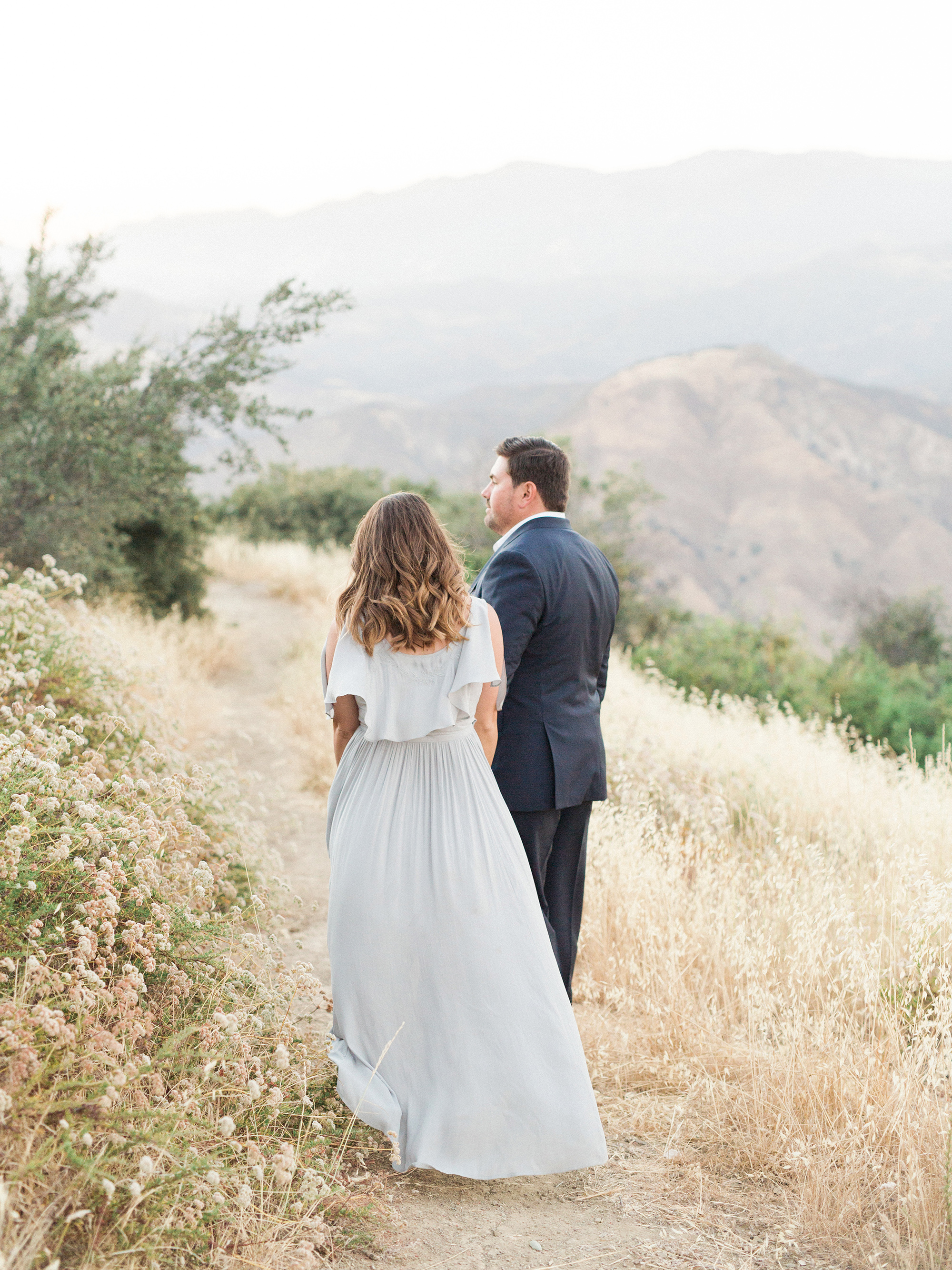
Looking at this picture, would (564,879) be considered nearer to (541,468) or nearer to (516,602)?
(516,602)

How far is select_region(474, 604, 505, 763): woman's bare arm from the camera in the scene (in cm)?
295

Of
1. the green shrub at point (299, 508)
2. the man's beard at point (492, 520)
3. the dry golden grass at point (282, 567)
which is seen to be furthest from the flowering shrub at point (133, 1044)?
the green shrub at point (299, 508)

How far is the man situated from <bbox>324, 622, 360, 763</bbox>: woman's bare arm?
0.56 meters

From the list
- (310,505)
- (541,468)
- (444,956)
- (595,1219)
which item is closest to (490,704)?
(444,956)

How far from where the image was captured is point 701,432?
13838 centimetres

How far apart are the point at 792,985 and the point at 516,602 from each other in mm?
1790

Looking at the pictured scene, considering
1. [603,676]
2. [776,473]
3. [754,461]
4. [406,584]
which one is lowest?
[776,473]

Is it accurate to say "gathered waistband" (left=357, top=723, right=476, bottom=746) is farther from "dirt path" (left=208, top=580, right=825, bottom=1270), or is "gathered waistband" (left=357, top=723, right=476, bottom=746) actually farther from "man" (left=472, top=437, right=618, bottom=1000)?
"dirt path" (left=208, top=580, right=825, bottom=1270)

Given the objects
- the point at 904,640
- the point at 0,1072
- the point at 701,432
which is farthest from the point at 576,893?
the point at 701,432

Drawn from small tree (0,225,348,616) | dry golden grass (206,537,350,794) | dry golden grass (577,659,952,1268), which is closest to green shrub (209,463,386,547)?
dry golden grass (206,537,350,794)

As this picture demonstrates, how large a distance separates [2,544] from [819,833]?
6.68 m

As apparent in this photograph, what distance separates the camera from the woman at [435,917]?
2668mm

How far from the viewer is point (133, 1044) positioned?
223 cm

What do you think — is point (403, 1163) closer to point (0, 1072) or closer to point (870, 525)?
point (0, 1072)
